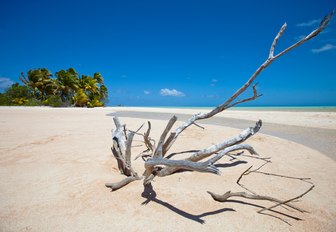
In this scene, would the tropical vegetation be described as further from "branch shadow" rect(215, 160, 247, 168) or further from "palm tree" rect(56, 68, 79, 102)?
"branch shadow" rect(215, 160, 247, 168)

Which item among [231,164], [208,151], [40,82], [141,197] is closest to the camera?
[141,197]

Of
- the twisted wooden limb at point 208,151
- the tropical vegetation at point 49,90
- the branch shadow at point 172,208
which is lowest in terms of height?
the branch shadow at point 172,208

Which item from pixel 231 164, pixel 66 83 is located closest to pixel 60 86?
pixel 66 83

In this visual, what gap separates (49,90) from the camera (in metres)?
39.8

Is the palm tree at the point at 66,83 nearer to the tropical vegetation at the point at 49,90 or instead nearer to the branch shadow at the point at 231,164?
the tropical vegetation at the point at 49,90

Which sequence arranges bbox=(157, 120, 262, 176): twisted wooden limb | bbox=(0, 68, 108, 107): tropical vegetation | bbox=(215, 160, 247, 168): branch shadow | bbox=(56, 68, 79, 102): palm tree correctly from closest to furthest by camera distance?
bbox=(157, 120, 262, 176): twisted wooden limb → bbox=(215, 160, 247, 168): branch shadow → bbox=(0, 68, 108, 107): tropical vegetation → bbox=(56, 68, 79, 102): palm tree

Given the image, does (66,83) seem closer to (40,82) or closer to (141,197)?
(40,82)

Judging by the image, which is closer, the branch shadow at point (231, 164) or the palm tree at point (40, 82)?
the branch shadow at point (231, 164)

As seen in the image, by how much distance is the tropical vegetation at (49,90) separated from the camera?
117 ft

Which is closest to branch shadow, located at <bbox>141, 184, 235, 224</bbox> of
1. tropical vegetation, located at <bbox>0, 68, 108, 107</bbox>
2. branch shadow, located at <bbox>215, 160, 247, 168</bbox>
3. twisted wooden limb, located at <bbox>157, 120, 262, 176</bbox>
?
twisted wooden limb, located at <bbox>157, 120, 262, 176</bbox>

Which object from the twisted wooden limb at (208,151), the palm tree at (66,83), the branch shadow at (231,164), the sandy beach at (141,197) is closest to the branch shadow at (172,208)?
the sandy beach at (141,197)

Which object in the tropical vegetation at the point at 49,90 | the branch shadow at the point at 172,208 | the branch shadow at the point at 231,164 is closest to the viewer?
the branch shadow at the point at 172,208

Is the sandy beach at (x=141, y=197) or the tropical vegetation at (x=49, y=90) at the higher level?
the tropical vegetation at (x=49, y=90)

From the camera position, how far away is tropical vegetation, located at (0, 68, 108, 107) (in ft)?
117
